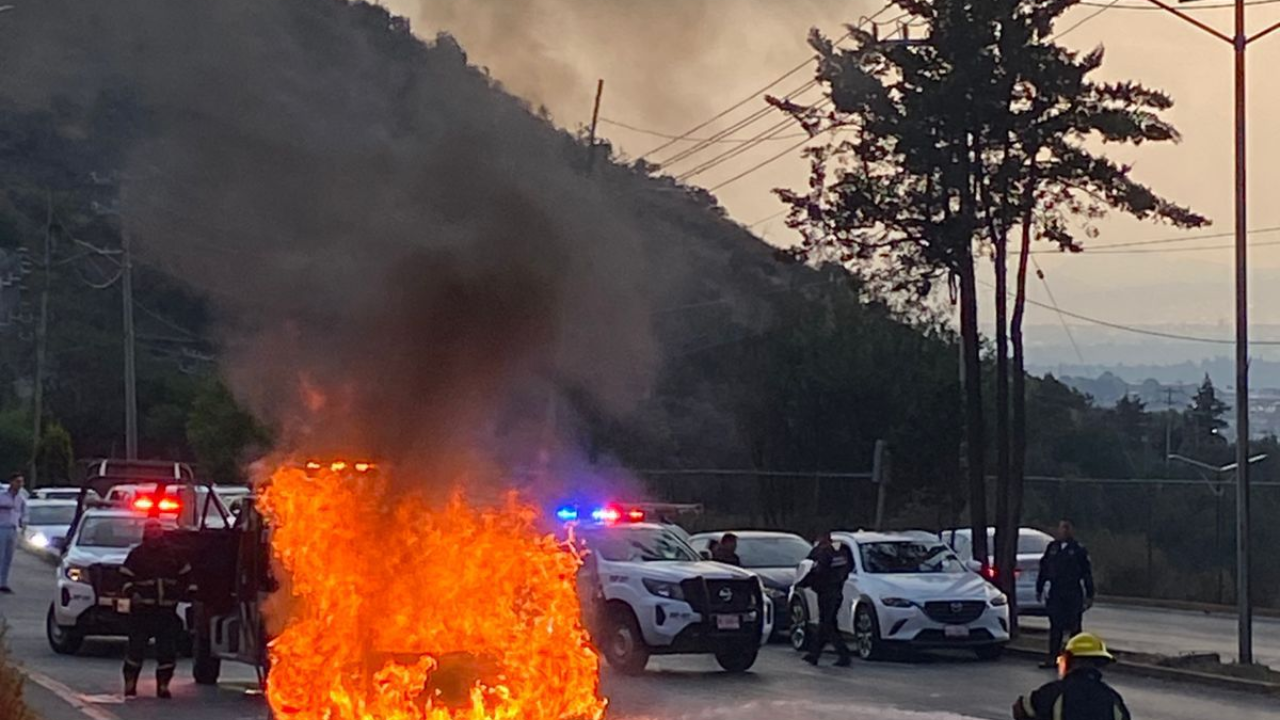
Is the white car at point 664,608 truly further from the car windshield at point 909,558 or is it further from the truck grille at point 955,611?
the car windshield at point 909,558

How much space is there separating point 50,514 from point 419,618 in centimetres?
2321

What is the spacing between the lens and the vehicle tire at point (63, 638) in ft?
67.2

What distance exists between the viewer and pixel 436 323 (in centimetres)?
1220

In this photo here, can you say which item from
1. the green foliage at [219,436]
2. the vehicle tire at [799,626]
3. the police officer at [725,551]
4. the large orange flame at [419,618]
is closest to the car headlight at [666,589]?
the vehicle tire at [799,626]

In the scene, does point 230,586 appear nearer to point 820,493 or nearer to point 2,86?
point 2,86

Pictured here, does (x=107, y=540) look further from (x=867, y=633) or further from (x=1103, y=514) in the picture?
(x=1103, y=514)

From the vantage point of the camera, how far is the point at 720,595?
20484mm

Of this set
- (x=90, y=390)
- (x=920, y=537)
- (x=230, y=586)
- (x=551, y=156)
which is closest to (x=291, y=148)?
(x=551, y=156)

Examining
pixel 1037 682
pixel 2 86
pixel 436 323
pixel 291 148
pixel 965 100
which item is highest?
pixel 965 100

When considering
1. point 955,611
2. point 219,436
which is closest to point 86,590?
point 219,436

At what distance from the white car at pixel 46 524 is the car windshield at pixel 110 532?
9.62 m

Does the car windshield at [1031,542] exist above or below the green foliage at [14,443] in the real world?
below

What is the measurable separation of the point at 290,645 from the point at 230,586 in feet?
15.5

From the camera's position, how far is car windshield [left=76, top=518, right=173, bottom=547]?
21.9m
